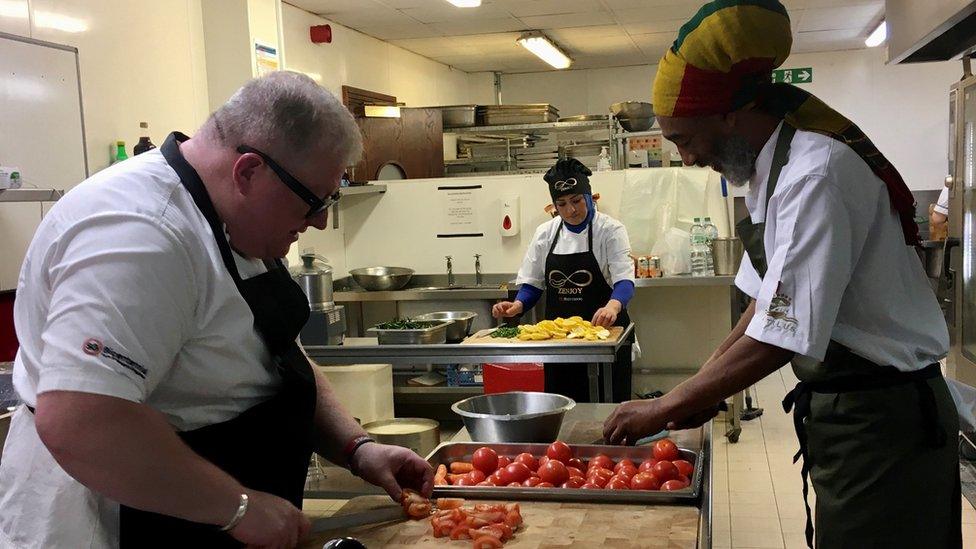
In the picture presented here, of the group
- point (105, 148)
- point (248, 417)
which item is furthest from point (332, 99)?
point (105, 148)

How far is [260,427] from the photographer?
4.87 feet

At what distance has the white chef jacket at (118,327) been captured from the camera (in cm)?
115

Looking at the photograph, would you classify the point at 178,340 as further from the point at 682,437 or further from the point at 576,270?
the point at 576,270

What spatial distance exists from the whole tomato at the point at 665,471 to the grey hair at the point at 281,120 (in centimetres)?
103

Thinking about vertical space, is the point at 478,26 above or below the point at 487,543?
above

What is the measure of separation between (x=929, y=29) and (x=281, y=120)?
10.6ft

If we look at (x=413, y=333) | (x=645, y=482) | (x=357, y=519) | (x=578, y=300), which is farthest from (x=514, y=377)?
(x=357, y=519)

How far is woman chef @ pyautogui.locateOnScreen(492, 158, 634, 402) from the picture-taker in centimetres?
478

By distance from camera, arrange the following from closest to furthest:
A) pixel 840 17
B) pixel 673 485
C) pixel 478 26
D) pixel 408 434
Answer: pixel 673 485, pixel 408 434, pixel 478 26, pixel 840 17

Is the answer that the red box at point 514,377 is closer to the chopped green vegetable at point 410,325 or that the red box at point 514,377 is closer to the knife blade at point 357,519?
the chopped green vegetable at point 410,325

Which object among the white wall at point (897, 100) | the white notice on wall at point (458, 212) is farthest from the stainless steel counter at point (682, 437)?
the white wall at point (897, 100)

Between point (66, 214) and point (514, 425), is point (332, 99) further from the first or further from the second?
point (514, 425)

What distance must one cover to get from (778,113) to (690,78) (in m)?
0.20

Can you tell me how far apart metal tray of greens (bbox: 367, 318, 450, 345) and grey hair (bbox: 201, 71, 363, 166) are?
123 inches
